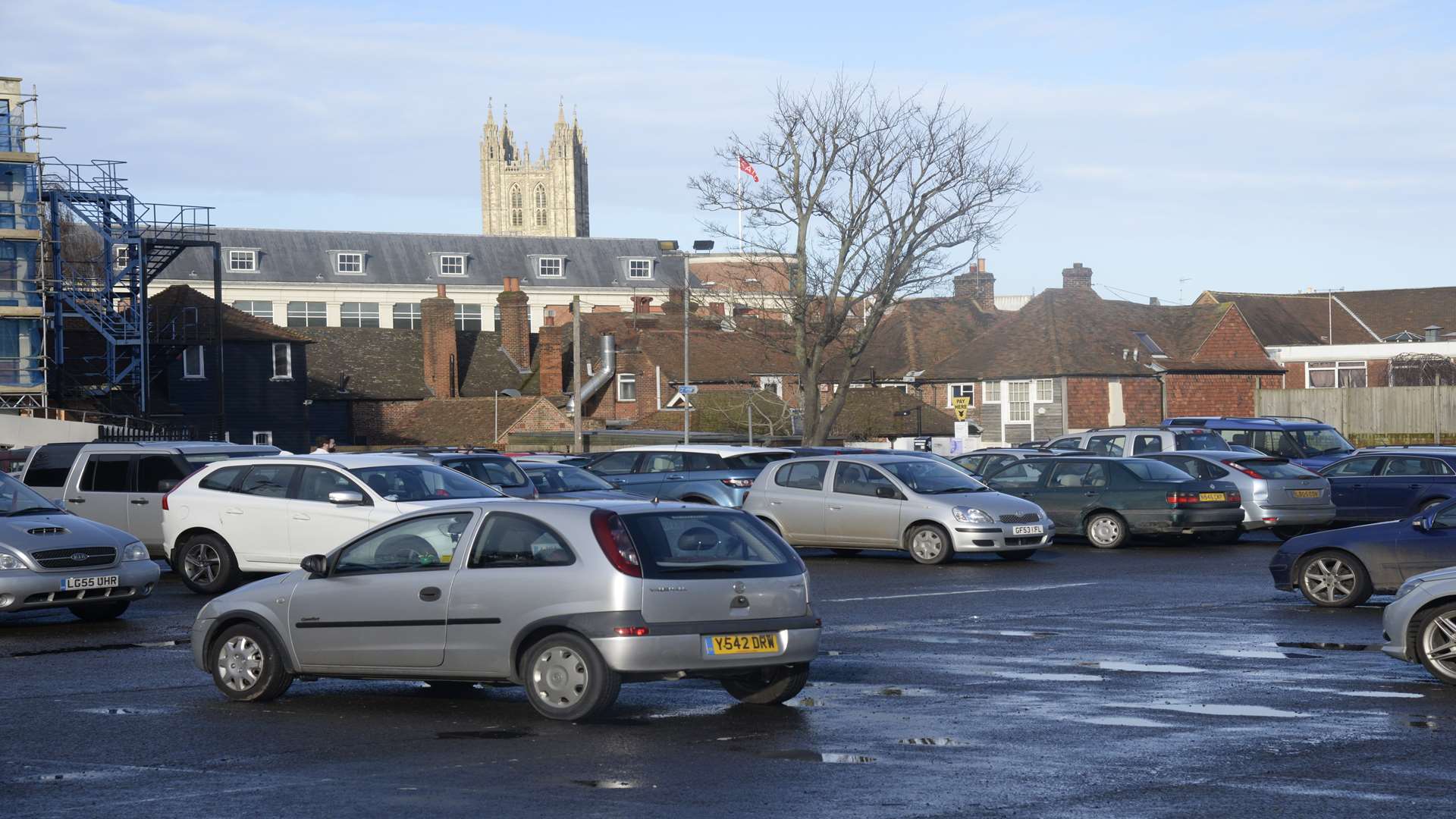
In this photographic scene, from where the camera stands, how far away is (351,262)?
358ft

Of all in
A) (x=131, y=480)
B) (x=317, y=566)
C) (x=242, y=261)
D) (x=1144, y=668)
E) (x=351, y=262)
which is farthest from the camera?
(x=351, y=262)

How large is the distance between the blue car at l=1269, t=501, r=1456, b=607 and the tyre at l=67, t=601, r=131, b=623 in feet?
38.8

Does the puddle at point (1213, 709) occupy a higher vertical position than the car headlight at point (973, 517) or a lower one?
lower

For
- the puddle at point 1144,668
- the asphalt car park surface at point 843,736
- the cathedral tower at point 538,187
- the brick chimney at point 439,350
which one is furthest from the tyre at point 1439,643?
the cathedral tower at point 538,187

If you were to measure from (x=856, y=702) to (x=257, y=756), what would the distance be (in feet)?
12.8

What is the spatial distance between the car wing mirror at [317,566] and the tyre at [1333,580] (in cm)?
1019

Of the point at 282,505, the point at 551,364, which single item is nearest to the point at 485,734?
the point at 282,505

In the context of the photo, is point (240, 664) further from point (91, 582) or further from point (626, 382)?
point (626, 382)

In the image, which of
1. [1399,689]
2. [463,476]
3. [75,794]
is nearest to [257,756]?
[75,794]

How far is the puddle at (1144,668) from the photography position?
12.5 meters

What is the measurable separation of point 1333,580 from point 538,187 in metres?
183

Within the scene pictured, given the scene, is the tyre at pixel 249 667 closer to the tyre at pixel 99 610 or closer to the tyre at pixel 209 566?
the tyre at pixel 99 610

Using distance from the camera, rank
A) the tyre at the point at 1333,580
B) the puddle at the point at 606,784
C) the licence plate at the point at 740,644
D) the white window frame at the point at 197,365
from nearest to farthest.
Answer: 1. the puddle at the point at 606,784
2. the licence plate at the point at 740,644
3. the tyre at the point at 1333,580
4. the white window frame at the point at 197,365

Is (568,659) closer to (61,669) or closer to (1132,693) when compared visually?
(1132,693)
